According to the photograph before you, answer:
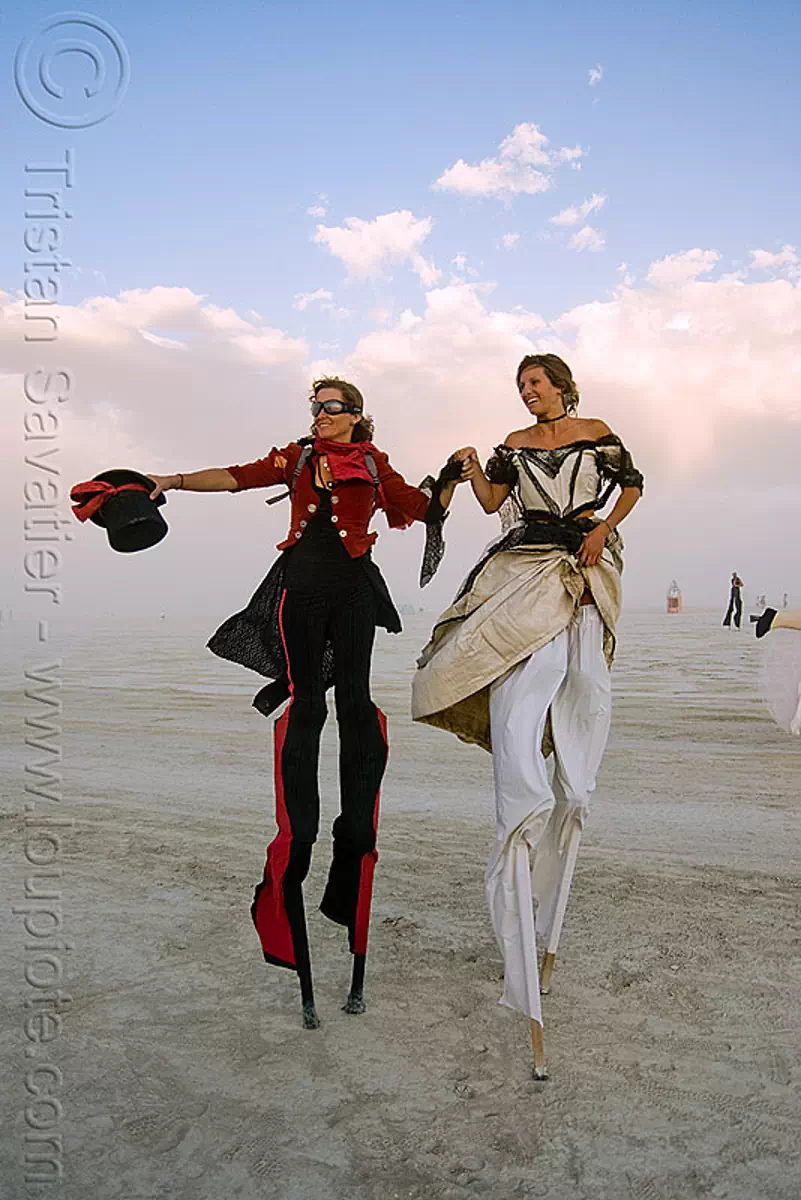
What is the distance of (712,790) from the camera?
25.9 feet

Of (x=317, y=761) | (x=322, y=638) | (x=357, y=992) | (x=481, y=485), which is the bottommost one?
(x=357, y=992)

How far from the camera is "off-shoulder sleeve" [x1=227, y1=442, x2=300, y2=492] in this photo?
4.26 m

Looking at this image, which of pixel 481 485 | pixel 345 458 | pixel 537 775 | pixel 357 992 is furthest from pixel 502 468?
pixel 357 992

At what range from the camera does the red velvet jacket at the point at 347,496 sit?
4.19 m

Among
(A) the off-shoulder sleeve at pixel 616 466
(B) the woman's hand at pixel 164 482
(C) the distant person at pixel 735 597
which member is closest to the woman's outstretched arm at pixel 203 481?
(B) the woman's hand at pixel 164 482

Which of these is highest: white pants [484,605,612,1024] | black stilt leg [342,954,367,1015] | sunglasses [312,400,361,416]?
sunglasses [312,400,361,416]

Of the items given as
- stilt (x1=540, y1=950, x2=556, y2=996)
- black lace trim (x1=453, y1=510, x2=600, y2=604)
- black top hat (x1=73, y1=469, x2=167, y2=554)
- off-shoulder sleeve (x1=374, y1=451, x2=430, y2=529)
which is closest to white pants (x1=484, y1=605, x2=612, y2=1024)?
stilt (x1=540, y1=950, x2=556, y2=996)

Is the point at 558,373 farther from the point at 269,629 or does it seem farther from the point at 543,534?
the point at 269,629

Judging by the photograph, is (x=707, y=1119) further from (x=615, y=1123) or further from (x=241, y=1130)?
(x=241, y=1130)

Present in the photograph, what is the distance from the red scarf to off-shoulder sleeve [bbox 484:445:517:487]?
1.85 feet

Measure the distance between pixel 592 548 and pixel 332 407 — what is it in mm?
1297

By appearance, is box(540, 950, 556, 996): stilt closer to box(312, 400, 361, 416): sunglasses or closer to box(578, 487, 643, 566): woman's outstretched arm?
box(578, 487, 643, 566): woman's outstretched arm

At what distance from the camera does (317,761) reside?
13.5 ft

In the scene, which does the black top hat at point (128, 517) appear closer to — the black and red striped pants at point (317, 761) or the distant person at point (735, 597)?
→ the black and red striped pants at point (317, 761)
